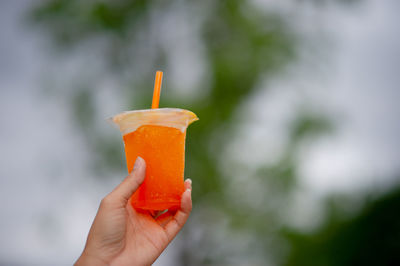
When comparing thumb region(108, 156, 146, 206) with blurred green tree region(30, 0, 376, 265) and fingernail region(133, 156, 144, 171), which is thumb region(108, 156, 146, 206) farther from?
blurred green tree region(30, 0, 376, 265)

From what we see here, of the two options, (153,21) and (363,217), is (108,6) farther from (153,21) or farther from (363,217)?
(363,217)

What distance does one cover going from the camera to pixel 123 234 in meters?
1.52

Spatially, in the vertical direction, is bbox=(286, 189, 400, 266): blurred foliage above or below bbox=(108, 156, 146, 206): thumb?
below

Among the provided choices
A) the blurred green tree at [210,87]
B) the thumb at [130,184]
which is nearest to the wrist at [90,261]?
the thumb at [130,184]


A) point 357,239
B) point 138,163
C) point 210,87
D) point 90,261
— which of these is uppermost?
point 138,163

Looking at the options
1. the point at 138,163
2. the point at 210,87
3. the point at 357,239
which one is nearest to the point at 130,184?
the point at 138,163

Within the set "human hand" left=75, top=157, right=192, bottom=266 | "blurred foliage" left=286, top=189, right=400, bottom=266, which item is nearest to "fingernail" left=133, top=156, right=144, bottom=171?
"human hand" left=75, top=157, right=192, bottom=266

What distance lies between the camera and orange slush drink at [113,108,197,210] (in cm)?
153

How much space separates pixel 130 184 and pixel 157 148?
182mm

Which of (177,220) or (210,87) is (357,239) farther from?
(177,220)

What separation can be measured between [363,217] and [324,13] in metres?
3.45

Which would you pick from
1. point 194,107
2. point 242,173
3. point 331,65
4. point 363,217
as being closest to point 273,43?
point 331,65

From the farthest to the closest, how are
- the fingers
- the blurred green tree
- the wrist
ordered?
the blurred green tree < the fingers < the wrist

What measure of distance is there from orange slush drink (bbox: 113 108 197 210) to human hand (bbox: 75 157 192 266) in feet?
0.18
